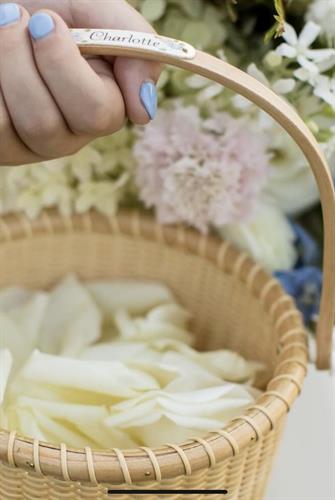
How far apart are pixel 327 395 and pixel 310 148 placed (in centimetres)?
31

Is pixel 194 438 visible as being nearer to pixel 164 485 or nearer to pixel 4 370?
pixel 164 485

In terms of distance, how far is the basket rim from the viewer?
555 millimetres

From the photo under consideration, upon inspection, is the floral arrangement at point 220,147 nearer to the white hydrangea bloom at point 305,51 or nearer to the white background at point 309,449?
the white hydrangea bloom at point 305,51

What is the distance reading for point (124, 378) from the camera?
68 cm

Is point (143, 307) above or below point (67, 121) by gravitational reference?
below

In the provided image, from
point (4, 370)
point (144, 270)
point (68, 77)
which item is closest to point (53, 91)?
point (68, 77)

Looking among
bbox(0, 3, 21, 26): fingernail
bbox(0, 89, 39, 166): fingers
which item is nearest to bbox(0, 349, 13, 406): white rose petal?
bbox(0, 89, 39, 166): fingers

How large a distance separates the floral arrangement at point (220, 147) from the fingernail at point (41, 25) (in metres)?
0.22

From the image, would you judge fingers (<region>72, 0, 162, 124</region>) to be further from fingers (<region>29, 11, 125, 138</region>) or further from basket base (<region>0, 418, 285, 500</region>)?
basket base (<region>0, 418, 285, 500</region>)

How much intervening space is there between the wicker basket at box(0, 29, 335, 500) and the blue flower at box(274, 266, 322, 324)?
8 centimetres

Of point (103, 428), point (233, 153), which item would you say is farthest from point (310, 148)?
point (103, 428)

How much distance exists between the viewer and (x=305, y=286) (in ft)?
2.94

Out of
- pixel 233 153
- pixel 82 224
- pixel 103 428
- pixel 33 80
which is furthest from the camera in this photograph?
pixel 82 224

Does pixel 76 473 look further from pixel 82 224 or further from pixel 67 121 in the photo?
pixel 82 224
